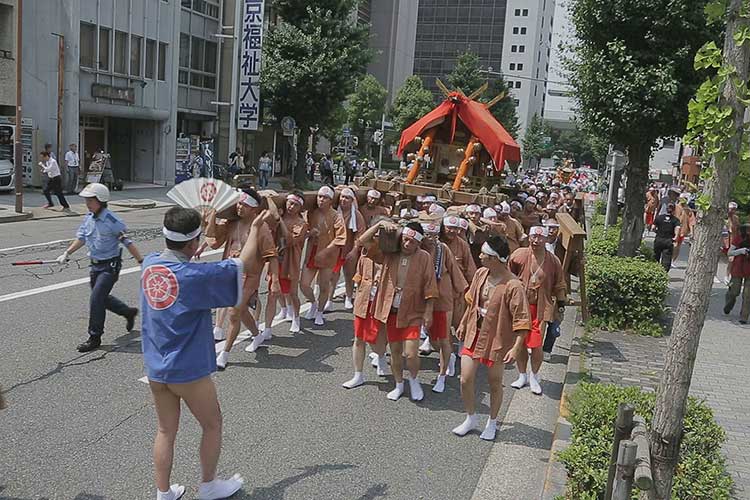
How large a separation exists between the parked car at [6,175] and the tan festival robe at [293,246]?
1591cm

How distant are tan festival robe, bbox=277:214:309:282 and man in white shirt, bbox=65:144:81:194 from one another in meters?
15.9

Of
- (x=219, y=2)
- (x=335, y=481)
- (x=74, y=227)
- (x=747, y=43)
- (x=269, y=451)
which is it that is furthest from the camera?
(x=219, y=2)

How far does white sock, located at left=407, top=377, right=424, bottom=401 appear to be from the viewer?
684cm

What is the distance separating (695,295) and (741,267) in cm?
853

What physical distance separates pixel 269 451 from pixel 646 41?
29.6 ft

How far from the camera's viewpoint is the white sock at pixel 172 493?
14.5 ft

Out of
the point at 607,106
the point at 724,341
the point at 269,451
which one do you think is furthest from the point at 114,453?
the point at 607,106

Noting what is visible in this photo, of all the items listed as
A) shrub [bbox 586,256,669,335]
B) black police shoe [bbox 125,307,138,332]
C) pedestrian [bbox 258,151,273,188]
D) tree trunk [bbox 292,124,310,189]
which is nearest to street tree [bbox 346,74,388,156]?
tree trunk [bbox 292,124,310,189]

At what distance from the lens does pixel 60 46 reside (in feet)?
73.2

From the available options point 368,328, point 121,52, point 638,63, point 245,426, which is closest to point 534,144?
point 121,52

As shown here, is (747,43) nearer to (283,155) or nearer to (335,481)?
(335,481)

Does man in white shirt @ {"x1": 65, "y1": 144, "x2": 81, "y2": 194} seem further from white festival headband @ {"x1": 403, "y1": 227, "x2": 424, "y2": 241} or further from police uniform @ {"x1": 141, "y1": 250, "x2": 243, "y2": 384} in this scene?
police uniform @ {"x1": 141, "y1": 250, "x2": 243, "y2": 384}

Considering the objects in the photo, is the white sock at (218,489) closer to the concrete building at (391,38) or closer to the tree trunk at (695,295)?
the tree trunk at (695,295)

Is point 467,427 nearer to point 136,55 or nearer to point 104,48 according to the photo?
point 104,48
